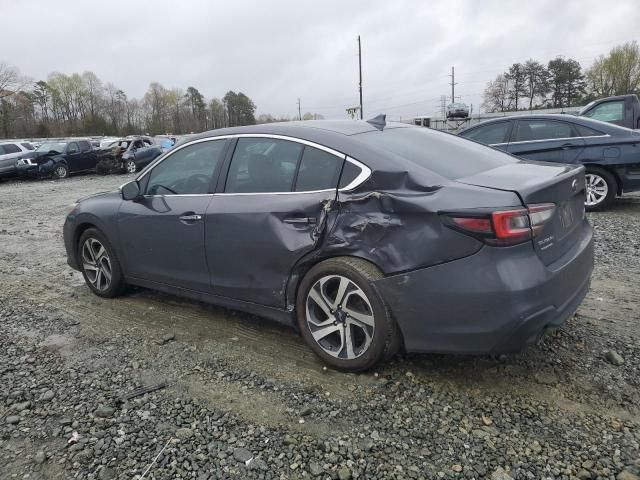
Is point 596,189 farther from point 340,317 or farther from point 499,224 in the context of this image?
point 340,317

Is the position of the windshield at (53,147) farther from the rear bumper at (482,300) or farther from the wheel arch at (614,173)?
the rear bumper at (482,300)

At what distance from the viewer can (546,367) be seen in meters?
3.07

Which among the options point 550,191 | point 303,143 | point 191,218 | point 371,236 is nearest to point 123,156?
point 191,218

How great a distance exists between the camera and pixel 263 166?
3467 millimetres

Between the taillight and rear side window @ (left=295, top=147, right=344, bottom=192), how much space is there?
2.57 feet

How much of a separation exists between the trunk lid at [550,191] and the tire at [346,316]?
0.84 m

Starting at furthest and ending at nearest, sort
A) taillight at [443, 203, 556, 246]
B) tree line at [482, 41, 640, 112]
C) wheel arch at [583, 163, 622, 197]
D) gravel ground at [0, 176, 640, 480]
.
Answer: tree line at [482, 41, 640, 112]
wheel arch at [583, 163, 622, 197]
taillight at [443, 203, 556, 246]
gravel ground at [0, 176, 640, 480]

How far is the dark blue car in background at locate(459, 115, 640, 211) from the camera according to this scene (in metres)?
7.24

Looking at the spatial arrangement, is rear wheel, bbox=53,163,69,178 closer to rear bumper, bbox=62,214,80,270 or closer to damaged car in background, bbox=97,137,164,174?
damaged car in background, bbox=97,137,164,174

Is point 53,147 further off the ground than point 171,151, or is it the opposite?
point 53,147

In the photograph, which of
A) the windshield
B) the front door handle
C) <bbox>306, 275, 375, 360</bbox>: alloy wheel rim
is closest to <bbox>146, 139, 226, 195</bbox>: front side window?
the front door handle

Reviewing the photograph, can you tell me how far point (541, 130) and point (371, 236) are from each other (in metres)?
6.26

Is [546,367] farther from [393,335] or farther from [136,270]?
[136,270]

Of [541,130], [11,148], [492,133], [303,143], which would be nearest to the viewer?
[303,143]
